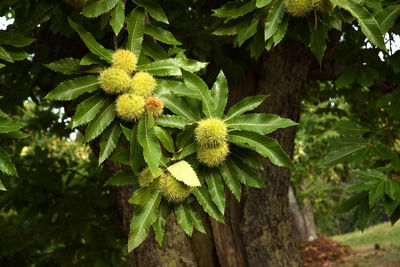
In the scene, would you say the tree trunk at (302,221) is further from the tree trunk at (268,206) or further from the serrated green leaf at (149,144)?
the serrated green leaf at (149,144)

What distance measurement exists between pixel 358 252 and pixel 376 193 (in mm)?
8053

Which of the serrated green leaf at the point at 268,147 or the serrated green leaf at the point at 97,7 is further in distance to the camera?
the serrated green leaf at the point at 97,7

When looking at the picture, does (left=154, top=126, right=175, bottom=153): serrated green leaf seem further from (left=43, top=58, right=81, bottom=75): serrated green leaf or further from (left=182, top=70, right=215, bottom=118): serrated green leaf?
(left=43, top=58, right=81, bottom=75): serrated green leaf

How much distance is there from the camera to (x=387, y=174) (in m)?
2.49

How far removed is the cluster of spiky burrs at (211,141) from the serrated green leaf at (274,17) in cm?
43

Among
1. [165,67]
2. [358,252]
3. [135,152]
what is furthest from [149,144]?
[358,252]

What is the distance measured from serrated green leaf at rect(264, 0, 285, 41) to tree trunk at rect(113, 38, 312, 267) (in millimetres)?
1772

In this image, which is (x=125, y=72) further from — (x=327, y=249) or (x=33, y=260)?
(x=327, y=249)

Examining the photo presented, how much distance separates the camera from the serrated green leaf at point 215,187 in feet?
4.79

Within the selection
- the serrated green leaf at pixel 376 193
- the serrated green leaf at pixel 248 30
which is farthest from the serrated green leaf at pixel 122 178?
the serrated green leaf at pixel 376 193

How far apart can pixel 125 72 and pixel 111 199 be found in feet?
7.87

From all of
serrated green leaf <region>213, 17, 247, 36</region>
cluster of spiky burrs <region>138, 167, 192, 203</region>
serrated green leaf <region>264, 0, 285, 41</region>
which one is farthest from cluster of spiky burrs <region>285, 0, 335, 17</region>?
cluster of spiky burrs <region>138, 167, 192, 203</region>

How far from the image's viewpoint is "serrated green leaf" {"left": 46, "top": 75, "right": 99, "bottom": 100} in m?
1.47

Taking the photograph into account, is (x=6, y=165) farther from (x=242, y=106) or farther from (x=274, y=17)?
(x=274, y=17)
